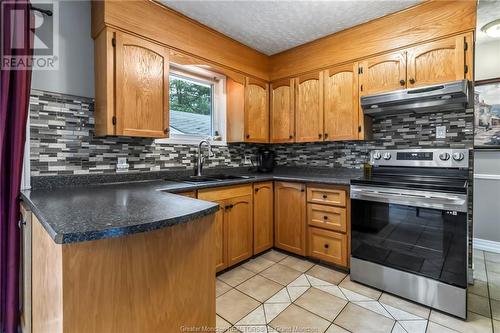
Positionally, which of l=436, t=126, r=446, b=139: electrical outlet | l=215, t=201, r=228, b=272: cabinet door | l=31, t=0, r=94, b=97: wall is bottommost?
l=215, t=201, r=228, b=272: cabinet door

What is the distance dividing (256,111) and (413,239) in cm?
205

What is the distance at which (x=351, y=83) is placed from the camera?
2.55 metres

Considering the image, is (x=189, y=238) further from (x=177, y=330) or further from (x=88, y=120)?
(x=88, y=120)

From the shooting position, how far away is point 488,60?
2863 mm

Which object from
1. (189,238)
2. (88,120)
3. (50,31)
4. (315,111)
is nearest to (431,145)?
(315,111)

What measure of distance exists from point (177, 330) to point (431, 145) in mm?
2496

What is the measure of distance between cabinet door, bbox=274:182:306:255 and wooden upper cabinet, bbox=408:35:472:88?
1.40 m

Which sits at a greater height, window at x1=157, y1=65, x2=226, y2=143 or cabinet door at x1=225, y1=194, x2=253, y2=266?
window at x1=157, y1=65, x2=226, y2=143

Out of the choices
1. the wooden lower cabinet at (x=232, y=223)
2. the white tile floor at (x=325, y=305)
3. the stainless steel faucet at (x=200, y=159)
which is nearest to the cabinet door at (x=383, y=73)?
the wooden lower cabinet at (x=232, y=223)

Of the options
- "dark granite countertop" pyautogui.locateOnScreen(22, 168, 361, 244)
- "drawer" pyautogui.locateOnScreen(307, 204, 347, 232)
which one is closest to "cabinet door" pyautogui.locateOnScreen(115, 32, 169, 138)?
"dark granite countertop" pyautogui.locateOnScreen(22, 168, 361, 244)

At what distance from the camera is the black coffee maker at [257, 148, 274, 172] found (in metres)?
3.27

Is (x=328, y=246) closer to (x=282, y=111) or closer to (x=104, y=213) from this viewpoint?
(x=282, y=111)

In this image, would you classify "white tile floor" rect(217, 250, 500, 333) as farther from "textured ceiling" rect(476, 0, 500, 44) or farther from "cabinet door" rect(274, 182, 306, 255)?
"textured ceiling" rect(476, 0, 500, 44)

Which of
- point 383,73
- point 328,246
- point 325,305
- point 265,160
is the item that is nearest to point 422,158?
point 383,73
